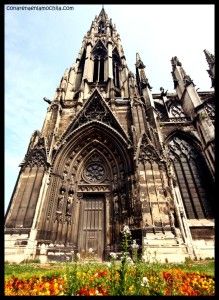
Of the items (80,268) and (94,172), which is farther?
(94,172)

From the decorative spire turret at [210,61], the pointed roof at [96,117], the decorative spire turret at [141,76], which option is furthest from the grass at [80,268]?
the decorative spire turret at [210,61]

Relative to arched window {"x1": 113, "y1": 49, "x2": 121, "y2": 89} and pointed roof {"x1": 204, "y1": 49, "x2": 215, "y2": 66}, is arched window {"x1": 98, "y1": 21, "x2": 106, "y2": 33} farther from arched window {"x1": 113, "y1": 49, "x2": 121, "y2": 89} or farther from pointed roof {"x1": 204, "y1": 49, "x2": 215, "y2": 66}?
pointed roof {"x1": 204, "y1": 49, "x2": 215, "y2": 66}

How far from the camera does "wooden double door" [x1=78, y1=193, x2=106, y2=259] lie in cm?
1191

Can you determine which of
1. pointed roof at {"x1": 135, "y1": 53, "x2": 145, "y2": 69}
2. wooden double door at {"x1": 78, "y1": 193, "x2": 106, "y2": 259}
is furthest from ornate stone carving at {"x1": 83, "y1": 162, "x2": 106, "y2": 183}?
pointed roof at {"x1": 135, "y1": 53, "x2": 145, "y2": 69}

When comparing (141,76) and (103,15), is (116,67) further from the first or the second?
(103,15)

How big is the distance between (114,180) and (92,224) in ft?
8.92

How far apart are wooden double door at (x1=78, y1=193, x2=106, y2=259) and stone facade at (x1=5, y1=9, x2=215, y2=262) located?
5cm

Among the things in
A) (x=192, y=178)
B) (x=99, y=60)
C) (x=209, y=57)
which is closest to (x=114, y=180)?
(x=192, y=178)

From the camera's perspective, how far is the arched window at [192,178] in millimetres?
12664

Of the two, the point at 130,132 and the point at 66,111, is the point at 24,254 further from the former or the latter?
the point at 66,111

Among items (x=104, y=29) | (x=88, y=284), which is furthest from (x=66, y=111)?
(x=104, y=29)

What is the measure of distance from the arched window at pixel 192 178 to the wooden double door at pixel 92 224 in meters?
4.69

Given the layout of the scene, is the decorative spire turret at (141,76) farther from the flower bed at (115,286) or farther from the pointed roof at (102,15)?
the pointed roof at (102,15)

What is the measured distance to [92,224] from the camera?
41.2ft
